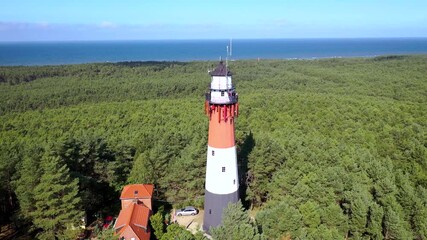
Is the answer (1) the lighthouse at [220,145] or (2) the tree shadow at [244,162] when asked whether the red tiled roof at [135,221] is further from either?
(2) the tree shadow at [244,162]

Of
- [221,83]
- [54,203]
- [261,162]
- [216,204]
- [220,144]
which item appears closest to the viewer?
[221,83]

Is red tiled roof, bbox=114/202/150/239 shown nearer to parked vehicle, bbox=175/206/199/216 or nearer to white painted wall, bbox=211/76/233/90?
parked vehicle, bbox=175/206/199/216

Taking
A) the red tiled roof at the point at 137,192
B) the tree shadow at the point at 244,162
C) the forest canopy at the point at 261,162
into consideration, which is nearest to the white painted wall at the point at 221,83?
the forest canopy at the point at 261,162

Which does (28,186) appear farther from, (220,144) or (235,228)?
(235,228)

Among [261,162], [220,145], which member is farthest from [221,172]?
[261,162]

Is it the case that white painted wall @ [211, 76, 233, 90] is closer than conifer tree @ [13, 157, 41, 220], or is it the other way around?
white painted wall @ [211, 76, 233, 90]

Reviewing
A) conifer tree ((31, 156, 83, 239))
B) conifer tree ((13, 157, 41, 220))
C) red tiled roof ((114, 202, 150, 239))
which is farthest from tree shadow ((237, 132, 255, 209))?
conifer tree ((13, 157, 41, 220))

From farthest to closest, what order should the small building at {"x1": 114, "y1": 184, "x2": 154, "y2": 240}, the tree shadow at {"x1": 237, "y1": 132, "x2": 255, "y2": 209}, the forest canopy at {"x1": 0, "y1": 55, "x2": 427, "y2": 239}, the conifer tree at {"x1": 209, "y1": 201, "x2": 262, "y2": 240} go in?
the tree shadow at {"x1": 237, "y1": 132, "x2": 255, "y2": 209}
the forest canopy at {"x1": 0, "y1": 55, "x2": 427, "y2": 239}
the small building at {"x1": 114, "y1": 184, "x2": 154, "y2": 240}
the conifer tree at {"x1": 209, "y1": 201, "x2": 262, "y2": 240}
